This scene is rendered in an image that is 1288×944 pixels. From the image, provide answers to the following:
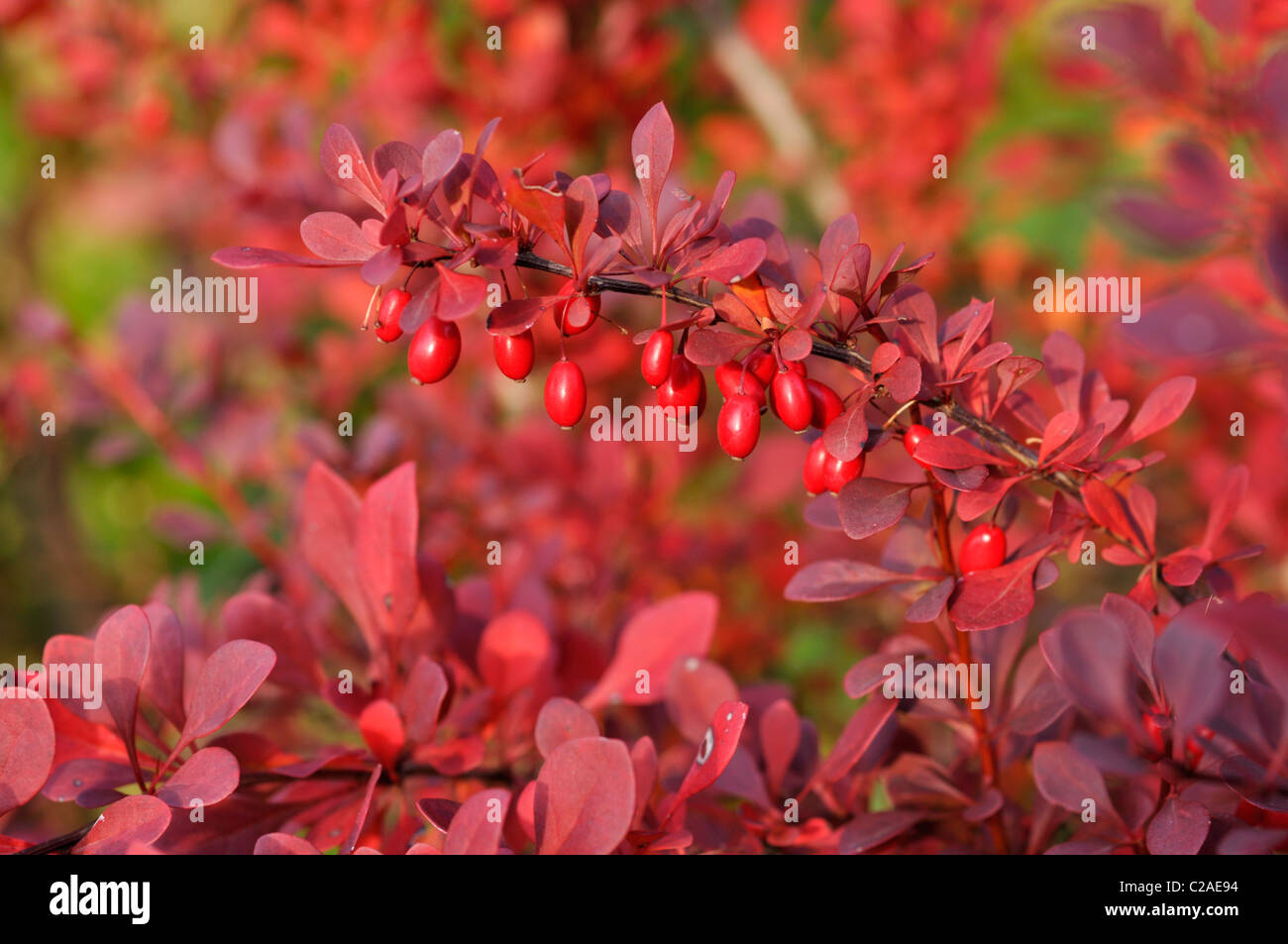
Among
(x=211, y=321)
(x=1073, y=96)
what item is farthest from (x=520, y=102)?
(x=1073, y=96)

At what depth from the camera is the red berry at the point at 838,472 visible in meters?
0.51

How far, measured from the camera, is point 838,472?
513mm

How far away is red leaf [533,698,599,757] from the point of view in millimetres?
551

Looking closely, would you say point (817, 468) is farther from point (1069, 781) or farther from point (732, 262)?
point (1069, 781)

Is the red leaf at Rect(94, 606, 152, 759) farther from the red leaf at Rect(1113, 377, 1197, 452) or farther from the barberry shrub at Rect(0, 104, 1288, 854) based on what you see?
the red leaf at Rect(1113, 377, 1197, 452)

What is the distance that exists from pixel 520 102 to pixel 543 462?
0.59 m

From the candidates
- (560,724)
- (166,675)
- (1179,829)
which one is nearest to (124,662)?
(166,675)

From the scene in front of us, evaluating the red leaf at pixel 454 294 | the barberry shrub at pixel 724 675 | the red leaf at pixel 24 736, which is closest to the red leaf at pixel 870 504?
the barberry shrub at pixel 724 675

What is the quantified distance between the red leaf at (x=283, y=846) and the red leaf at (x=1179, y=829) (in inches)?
16.8

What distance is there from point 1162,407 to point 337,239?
1.54 ft

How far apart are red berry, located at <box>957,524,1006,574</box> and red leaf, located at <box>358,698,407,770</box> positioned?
0.35m

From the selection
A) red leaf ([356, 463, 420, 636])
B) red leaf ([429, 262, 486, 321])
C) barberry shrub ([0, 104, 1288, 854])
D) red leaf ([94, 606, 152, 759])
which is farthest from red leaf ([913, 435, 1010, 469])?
red leaf ([94, 606, 152, 759])
